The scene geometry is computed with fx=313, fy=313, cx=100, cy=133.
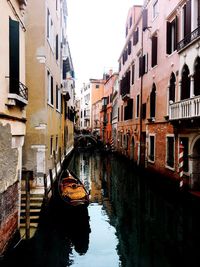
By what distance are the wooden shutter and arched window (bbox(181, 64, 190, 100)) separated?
7.14 m

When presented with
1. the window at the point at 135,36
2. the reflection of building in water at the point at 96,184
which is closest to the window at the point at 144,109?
the reflection of building in water at the point at 96,184

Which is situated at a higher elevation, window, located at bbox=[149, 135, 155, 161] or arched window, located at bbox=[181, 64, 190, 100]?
arched window, located at bbox=[181, 64, 190, 100]

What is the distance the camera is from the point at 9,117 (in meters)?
5.75

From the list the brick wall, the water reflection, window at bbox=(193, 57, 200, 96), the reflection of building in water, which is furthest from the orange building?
the brick wall

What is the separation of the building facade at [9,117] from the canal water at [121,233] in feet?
2.73

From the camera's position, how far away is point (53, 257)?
659cm

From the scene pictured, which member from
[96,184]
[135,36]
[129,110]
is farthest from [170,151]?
[135,36]

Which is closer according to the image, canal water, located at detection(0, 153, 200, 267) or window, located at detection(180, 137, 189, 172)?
canal water, located at detection(0, 153, 200, 267)

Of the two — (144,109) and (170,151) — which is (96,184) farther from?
(144,109)

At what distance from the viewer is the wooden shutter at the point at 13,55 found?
19.2 feet

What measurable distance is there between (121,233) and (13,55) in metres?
5.15

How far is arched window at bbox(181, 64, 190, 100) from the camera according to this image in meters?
11.4

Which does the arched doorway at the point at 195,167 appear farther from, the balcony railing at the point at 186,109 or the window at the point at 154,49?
the window at the point at 154,49

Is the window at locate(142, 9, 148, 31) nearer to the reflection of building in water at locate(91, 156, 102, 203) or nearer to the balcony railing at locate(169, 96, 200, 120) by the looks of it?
the balcony railing at locate(169, 96, 200, 120)
